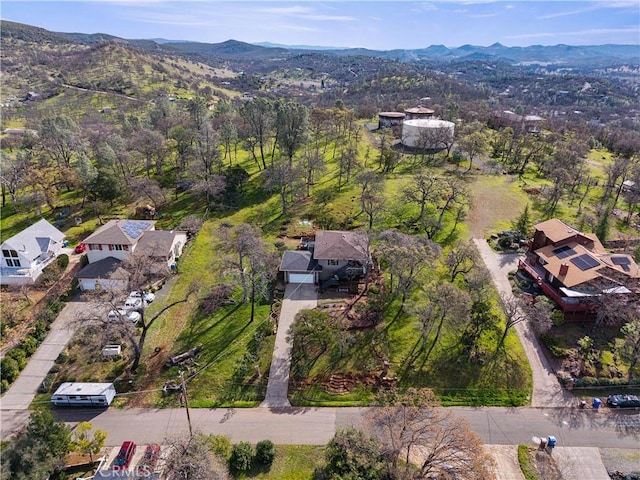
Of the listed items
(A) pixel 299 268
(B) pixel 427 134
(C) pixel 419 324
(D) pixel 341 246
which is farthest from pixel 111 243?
(B) pixel 427 134

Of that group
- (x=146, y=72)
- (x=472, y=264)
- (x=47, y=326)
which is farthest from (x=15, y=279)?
(x=146, y=72)

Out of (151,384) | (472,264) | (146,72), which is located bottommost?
(151,384)

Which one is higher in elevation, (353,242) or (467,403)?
(353,242)

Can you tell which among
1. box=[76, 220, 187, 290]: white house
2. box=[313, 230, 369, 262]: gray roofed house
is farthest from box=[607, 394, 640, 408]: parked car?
box=[76, 220, 187, 290]: white house

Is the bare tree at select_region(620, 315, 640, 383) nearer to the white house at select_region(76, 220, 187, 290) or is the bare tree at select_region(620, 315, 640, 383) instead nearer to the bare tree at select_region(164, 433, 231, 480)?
the bare tree at select_region(164, 433, 231, 480)

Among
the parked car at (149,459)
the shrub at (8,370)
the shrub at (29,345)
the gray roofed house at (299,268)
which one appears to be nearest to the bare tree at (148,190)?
the gray roofed house at (299,268)

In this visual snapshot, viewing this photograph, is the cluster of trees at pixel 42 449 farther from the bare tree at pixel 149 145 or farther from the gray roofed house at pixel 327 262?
the bare tree at pixel 149 145

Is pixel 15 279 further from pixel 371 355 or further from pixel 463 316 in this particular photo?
pixel 463 316

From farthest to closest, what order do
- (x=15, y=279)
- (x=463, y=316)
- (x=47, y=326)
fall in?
(x=15, y=279) < (x=47, y=326) < (x=463, y=316)
